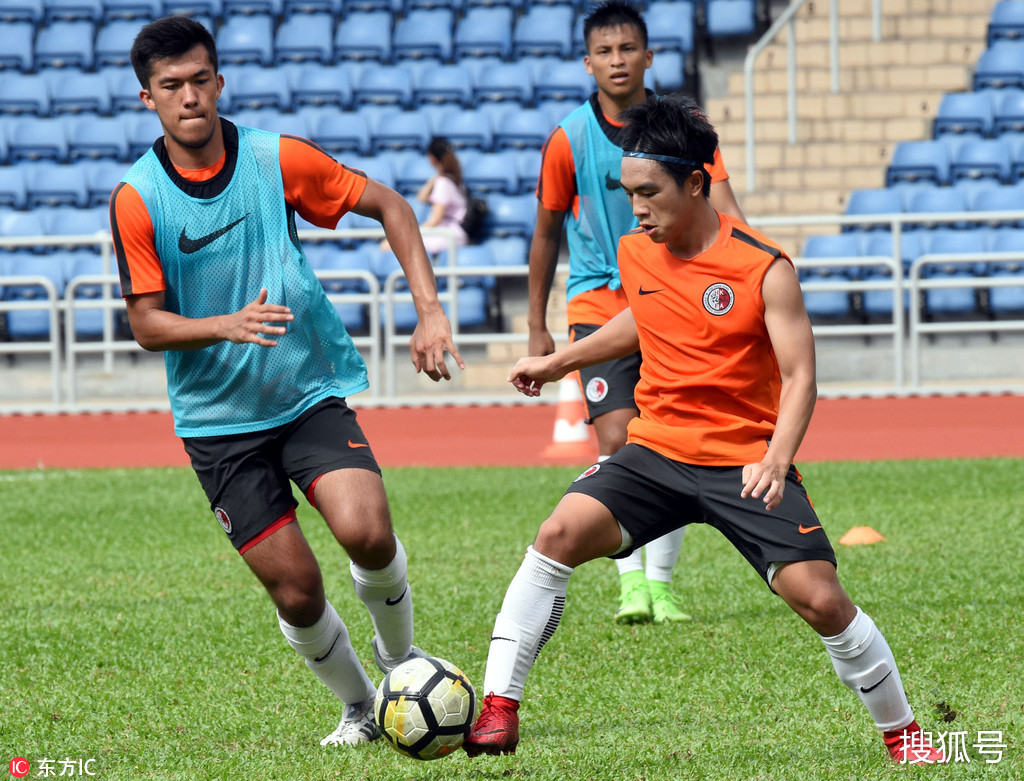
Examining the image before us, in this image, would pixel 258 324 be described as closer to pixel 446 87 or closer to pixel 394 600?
pixel 394 600

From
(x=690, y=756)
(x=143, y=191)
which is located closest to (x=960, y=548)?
(x=690, y=756)

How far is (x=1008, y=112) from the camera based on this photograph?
16359 mm

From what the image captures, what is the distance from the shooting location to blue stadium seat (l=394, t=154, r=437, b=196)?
53.8 feet

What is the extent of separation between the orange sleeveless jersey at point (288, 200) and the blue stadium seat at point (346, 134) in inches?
522

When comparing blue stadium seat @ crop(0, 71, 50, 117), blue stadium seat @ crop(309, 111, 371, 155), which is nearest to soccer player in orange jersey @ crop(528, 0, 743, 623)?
blue stadium seat @ crop(309, 111, 371, 155)

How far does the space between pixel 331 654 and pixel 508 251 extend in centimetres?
1134

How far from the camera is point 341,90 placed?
59.3ft

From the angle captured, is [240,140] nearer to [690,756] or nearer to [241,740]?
[241,740]

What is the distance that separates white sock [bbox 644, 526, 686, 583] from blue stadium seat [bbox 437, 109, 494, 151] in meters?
11.9

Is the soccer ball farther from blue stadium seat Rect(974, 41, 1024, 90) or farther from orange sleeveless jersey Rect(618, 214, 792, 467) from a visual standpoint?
blue stadium seat Rect(974, 41, 1024, 90)

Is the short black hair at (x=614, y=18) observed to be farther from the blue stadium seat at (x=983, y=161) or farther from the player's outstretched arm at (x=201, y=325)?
the blue stadium seat at (x=983, y=161)

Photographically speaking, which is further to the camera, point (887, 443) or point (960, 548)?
point (887, 443)

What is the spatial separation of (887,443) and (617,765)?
847cm

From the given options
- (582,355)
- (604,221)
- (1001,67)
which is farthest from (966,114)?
(582,355)
